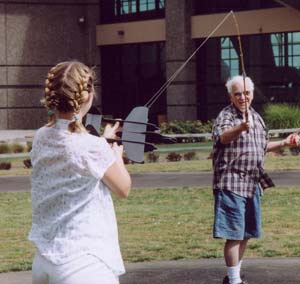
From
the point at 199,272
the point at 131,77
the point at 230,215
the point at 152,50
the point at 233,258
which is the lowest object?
the point at 199,272

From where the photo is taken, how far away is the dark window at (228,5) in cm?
3653

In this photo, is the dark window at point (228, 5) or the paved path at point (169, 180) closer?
the paved path at point (169, 180)

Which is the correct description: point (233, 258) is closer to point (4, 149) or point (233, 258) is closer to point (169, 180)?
point (169, 180)

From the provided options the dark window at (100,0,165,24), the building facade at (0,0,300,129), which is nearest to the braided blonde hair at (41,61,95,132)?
the building facade at (0,0,300,129)

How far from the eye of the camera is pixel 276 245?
9.81 m

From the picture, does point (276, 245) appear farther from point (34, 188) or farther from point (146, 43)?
point (146, 43)

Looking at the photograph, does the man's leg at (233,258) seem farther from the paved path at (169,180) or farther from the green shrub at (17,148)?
the green shrub at (17,148)

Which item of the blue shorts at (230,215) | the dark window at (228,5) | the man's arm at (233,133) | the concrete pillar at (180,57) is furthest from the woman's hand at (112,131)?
the concrete pillar at (180,57)

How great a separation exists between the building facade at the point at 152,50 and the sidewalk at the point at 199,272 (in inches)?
1070

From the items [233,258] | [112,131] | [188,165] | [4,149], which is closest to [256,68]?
[4,149]

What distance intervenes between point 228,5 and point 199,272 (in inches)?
1187

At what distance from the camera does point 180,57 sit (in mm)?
38344

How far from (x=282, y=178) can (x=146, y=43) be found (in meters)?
23.8

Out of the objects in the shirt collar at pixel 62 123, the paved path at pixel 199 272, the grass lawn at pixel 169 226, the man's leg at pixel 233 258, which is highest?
the shirt collar at pixel 62 123
